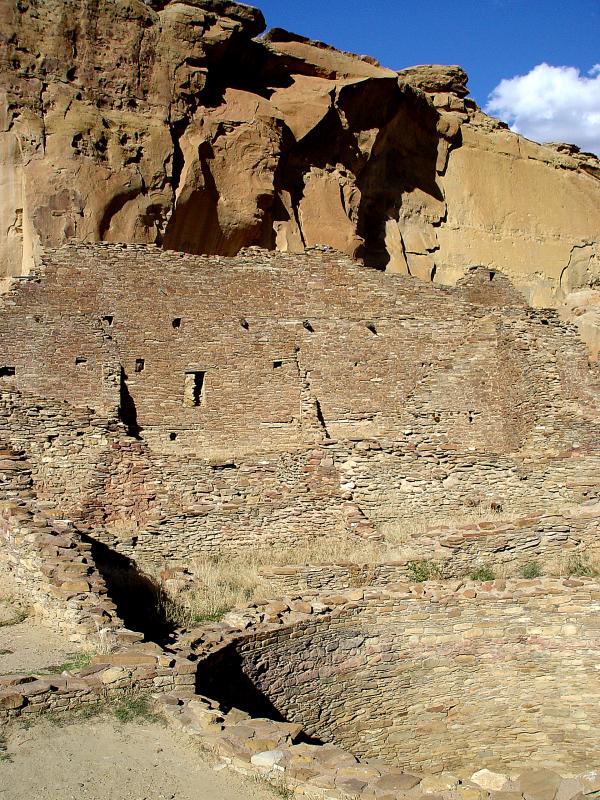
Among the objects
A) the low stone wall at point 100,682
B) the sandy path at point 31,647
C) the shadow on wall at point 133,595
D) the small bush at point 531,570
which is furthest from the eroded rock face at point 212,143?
the low stone wall at point 100,682

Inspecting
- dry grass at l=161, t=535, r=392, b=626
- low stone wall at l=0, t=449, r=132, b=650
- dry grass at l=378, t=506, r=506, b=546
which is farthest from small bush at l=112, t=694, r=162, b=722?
dry grass at l=378, t=506, r=506, b=546

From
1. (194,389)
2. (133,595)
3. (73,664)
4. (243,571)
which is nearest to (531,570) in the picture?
(243,571)

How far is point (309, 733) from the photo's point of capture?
10.5 meters

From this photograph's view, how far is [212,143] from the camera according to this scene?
71.6ft

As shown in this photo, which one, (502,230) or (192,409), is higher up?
(502,230)

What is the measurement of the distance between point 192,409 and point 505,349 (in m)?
6.82

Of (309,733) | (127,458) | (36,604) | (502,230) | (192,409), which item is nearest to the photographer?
(309,733)

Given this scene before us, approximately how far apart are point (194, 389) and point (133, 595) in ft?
21.7

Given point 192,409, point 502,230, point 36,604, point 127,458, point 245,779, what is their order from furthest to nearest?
point 502,230 → point 192,409 → point 127,458 → point 36,604 → point 245,779

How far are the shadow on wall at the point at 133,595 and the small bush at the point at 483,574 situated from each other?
4.60 m

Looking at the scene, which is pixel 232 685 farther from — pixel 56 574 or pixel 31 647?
pixel 56 574

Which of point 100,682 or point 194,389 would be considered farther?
point 194,389

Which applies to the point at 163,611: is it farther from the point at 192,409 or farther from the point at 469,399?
the point at 469,399

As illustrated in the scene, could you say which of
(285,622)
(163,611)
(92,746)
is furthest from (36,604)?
(92,746)
